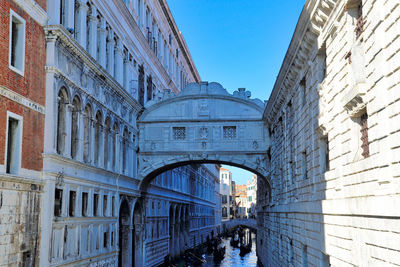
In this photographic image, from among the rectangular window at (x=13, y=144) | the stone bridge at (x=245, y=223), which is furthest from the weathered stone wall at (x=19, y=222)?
the stone bridge at (x=245, y=223)

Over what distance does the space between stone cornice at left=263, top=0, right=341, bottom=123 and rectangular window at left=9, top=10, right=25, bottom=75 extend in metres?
7.24

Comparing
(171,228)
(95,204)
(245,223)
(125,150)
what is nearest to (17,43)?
(95,204)

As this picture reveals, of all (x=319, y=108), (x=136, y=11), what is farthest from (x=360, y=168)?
(x=136, y=11)

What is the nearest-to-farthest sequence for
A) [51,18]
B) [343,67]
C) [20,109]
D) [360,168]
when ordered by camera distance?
1. [360,168]
2. [343,67]
3. [20,109]
4. [51,18]

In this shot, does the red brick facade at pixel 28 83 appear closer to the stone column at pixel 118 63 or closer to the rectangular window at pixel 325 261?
the stone column at pixel 118 63

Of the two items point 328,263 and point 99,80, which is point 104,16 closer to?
point 99,80

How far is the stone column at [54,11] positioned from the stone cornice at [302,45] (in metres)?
6.98

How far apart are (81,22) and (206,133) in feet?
30.1

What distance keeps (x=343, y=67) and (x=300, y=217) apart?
244 inches

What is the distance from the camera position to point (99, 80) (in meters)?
18.4

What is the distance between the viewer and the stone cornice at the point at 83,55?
14078 mm

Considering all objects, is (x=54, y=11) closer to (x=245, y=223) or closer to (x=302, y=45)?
(x=302, y=45)

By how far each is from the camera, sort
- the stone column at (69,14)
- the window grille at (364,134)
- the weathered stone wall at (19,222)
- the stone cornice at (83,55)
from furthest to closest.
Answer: the stone column at (69,14)
the stone cornice at (83,55)
the weathered stone wall at (19,222)
the window grille at (364,134)

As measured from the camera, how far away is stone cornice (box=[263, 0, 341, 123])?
11367 mm
